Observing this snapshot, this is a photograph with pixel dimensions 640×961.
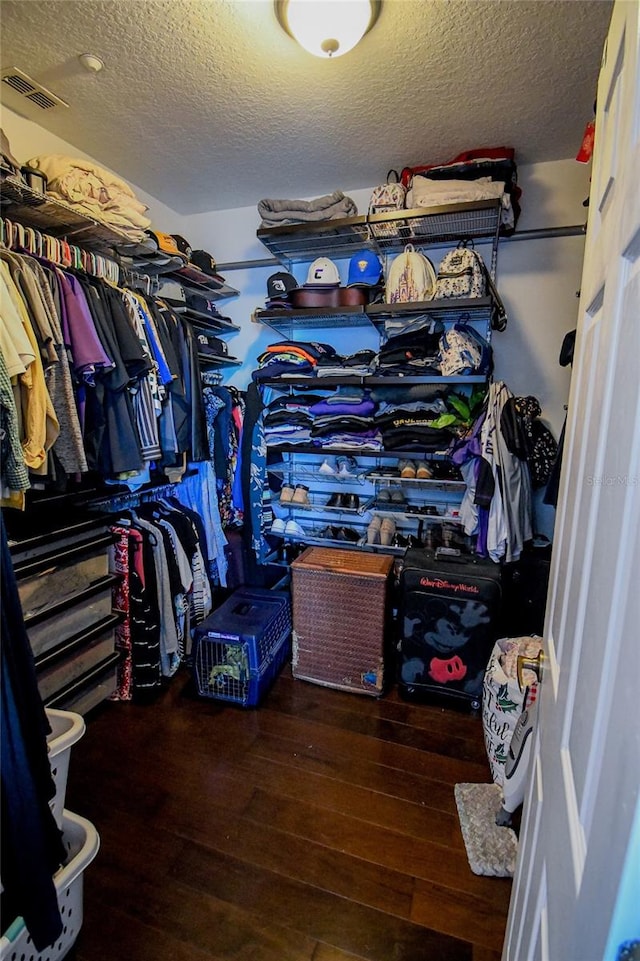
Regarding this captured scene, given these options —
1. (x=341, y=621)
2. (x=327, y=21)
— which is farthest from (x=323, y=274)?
(x=341, y=621)

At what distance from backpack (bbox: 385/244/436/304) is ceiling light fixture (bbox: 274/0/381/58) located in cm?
86

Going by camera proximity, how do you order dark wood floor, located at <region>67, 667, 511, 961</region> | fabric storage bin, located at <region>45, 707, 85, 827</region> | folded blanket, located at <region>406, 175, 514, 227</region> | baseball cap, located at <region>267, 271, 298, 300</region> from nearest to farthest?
fabric storage bin, located at <region>45, 707, 85, 827</region> < dark wood floor, located at <region>67, 667, 511, 961</region> < folded blanket, located at <region>406, 175, 514, 227</region> < baseball cap, located at <region>267, 271, 298, 300</region>

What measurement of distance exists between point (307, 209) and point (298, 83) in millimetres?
562

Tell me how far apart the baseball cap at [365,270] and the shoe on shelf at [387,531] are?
1319mm

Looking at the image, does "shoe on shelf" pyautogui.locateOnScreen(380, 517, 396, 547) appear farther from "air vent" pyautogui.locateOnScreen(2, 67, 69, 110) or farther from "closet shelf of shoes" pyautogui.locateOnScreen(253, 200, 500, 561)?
"air vent" pyautogui.locateOnScreen(2, 67, 69, 110)

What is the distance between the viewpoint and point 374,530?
253 cm

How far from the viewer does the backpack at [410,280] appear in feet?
Result: 6.90

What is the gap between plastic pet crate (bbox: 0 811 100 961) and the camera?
3.06ft

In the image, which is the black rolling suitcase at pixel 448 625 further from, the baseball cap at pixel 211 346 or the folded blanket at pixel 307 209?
the folded blanket at pixel 307 209

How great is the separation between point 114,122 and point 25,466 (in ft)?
5.52

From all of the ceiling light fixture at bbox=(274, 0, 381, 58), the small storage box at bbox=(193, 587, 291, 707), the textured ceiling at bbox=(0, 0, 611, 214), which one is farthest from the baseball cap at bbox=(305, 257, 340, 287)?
the small storage box at bbox=(193, 587, 291, 707)

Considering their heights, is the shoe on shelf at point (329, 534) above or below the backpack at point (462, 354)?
below

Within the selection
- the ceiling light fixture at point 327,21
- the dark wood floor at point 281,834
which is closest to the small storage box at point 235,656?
the dark wood floor at point 281,834

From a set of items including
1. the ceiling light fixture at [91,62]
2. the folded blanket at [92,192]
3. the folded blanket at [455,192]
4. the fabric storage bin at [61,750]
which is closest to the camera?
the fabric storage bin at [61,750]
